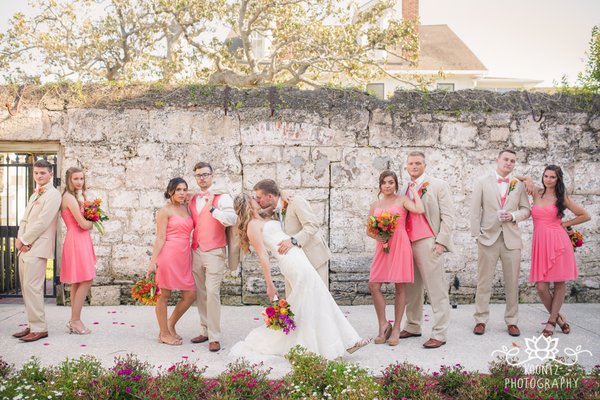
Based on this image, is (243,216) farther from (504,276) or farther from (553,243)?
(553,243)

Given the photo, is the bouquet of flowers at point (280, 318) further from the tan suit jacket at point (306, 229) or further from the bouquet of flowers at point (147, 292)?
the bouquet of flowers at point (147, 292)

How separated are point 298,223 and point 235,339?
1.50 meters

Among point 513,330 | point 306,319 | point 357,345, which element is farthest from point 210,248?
point 513,330

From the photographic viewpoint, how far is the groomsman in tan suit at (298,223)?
18.7 ft

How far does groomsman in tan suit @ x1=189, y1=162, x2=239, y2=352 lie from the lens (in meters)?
6.03

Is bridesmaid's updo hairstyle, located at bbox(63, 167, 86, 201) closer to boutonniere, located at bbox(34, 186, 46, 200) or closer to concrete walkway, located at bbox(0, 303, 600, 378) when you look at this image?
boutonniere, located at bbox(34, 186, 46, 200)

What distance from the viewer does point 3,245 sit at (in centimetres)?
922

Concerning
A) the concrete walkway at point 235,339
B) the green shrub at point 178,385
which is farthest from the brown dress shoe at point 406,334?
the green shrub at point 178,385

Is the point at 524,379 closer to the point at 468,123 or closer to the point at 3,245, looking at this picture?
the point at 468,123

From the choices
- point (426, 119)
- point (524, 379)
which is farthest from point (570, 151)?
point (524, 379)

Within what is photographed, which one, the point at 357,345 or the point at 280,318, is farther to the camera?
the point at 357,345

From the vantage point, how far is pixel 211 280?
607cm

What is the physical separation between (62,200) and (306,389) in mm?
3840

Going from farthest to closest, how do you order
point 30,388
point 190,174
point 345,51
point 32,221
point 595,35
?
point 345,51 → point 595,35 → point 190,174 → point 32,221 → point 30,388
